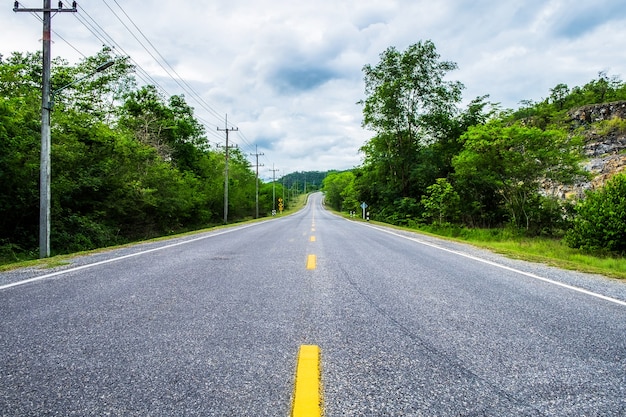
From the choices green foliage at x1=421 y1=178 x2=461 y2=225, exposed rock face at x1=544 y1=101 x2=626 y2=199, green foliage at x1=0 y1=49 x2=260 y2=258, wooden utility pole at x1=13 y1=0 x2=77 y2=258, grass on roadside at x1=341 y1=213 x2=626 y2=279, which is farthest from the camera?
green foliage at x1=421 y1=178 x2=461 y2=225

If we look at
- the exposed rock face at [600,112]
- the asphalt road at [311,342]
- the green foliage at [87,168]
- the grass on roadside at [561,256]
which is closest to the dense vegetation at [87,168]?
the green foliage at [87,168]

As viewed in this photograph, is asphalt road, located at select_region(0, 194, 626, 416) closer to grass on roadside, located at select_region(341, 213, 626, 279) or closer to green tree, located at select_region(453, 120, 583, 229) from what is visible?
grass on roadside, located at select_region(341, 213, 626, 279)

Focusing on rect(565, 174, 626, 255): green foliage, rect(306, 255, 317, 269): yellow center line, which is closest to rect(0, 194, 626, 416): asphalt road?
rect(306, 255, 317, 269): yellow center line

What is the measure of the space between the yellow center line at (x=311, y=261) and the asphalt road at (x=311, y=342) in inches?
43.8

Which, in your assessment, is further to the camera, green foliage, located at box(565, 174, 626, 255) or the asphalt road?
green foliage, located at box(565, 174, 626, 255)

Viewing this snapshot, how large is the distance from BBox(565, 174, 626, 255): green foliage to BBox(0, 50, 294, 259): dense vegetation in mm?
17973

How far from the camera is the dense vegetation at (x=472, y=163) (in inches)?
603

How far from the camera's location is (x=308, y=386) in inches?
78.9

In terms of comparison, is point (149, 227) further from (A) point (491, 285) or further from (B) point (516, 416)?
(B) point (516, 416)

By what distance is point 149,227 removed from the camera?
25.2 metres

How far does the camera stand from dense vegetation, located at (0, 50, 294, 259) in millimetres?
12547

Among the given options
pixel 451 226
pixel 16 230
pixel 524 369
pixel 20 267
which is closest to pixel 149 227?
pixel 16 230

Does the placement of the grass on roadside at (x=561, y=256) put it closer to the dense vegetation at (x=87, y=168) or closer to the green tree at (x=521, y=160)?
the green tree at (x=521, y=160)

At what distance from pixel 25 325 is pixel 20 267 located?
4717 mm
